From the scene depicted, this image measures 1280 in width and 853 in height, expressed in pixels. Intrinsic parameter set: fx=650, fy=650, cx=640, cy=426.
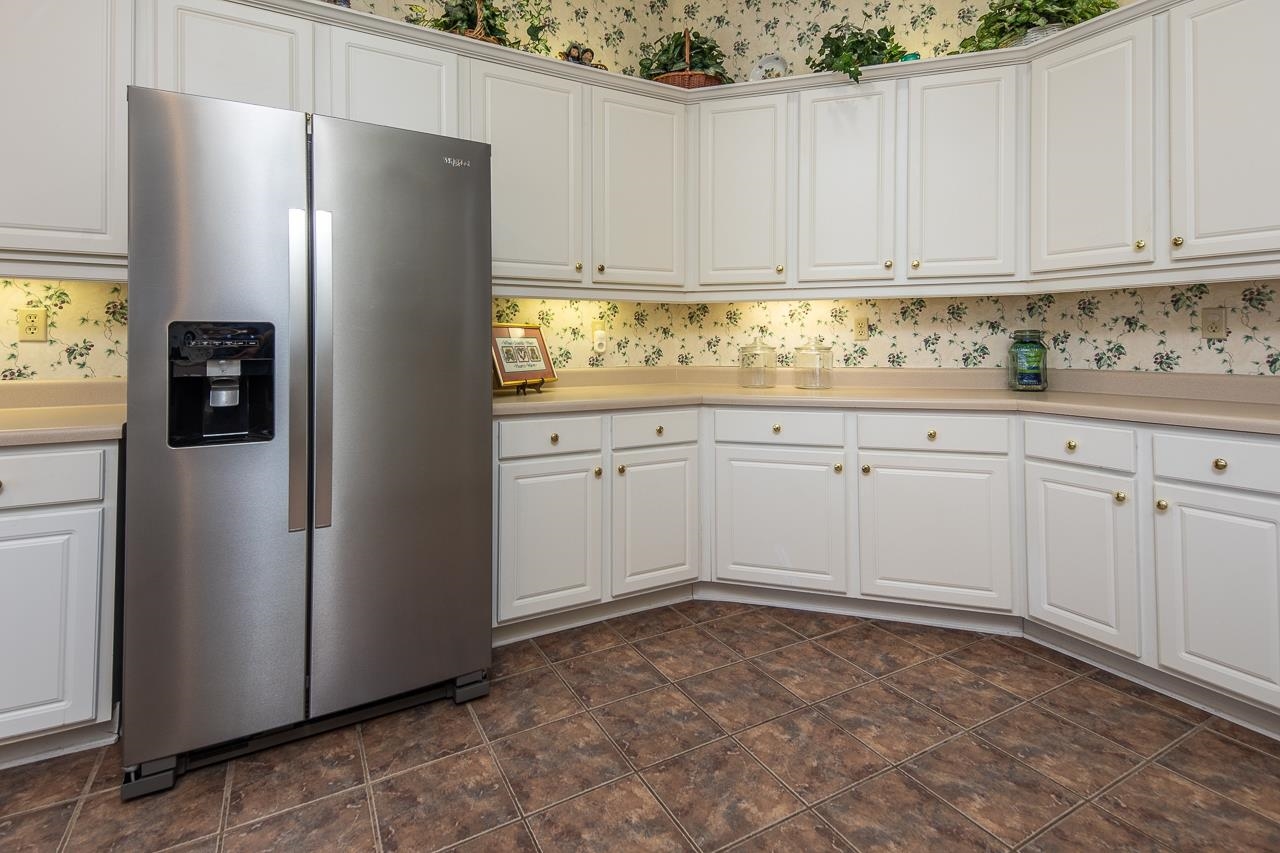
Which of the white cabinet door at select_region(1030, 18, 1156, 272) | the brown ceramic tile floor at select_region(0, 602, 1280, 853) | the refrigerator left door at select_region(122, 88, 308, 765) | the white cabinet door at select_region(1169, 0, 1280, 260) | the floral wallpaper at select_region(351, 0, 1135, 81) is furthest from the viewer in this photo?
the floral wallpaper at select_region(351, 0, 1135, 81)

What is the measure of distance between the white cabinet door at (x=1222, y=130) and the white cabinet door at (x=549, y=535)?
7.09ft

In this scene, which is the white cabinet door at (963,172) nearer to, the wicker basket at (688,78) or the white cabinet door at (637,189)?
the wicker basket at (688,78)

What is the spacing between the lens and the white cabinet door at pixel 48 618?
1.59 meters

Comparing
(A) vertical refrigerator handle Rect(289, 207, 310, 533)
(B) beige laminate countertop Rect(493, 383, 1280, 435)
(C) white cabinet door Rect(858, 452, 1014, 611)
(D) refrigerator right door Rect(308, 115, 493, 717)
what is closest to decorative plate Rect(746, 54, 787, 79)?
(B) beige laminate countertop Rect(493, 383, 1280, 435)

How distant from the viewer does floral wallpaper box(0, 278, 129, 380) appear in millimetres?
Answer: 2045

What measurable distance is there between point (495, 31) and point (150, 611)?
7.52ft

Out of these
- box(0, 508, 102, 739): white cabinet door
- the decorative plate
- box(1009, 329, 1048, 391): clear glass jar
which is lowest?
box(0, 508, 102, 739): white cabinet door

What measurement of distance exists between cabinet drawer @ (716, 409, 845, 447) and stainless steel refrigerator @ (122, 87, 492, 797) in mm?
1115

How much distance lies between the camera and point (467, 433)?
196cm

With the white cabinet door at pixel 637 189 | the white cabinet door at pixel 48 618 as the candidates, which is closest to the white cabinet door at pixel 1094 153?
the white cabinet door at pixel 637 189

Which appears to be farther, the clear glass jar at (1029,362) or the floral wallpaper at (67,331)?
the clear glass jar at (1029,362)

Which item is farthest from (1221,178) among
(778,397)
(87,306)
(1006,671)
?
(87,306)

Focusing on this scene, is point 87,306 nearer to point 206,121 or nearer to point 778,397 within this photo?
point 206,121

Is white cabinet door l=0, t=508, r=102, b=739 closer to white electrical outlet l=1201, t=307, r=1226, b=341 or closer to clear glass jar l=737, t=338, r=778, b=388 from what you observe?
clear glass jar l=737, t=338, r=778, b=388
